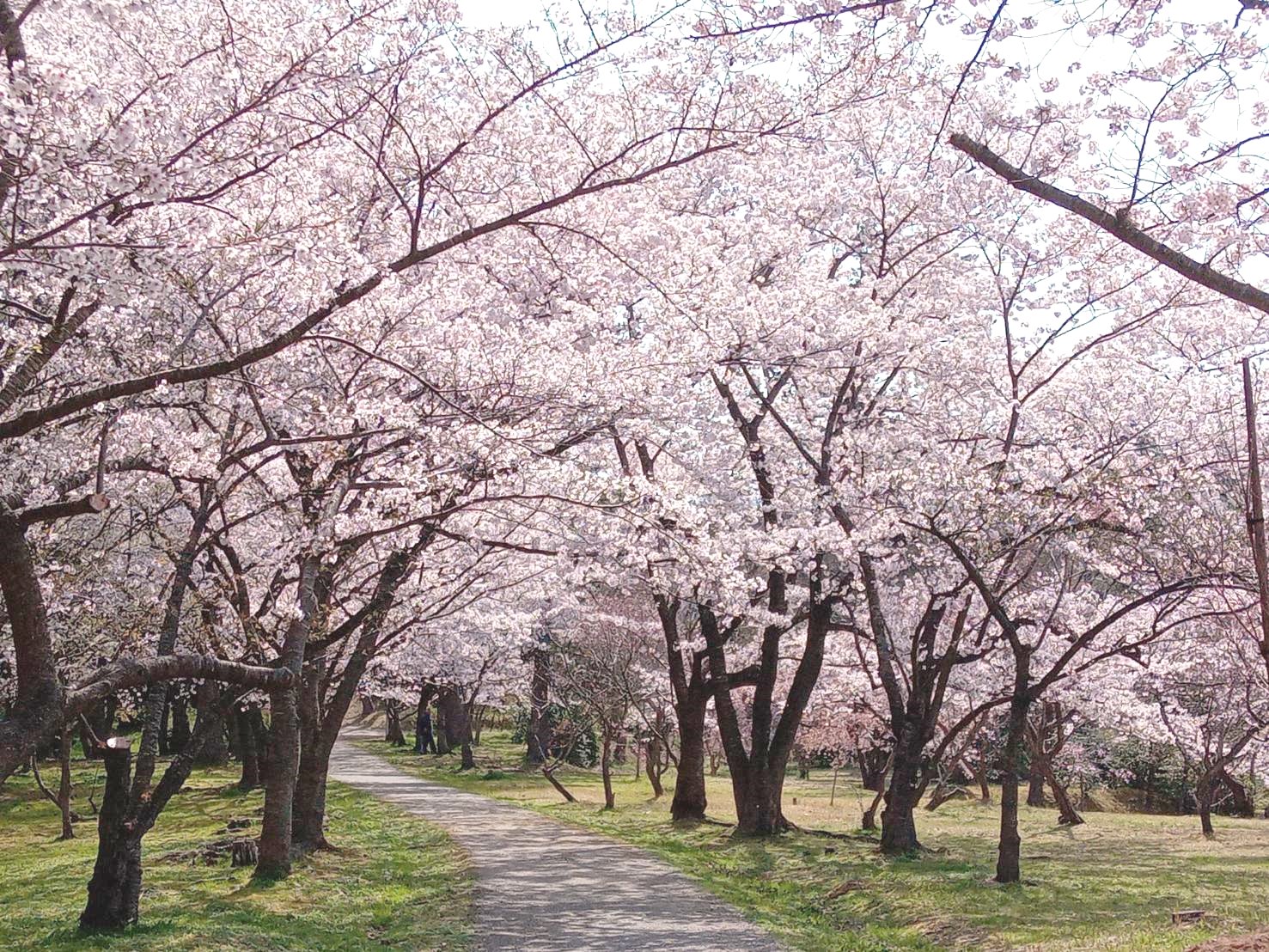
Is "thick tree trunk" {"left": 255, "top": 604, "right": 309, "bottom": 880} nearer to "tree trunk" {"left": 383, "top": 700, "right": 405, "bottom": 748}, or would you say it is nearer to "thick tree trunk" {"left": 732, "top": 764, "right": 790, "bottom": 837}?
"thick tree trunk" {"left": 732, "top": 764, "right": 790, "bottom": 837}

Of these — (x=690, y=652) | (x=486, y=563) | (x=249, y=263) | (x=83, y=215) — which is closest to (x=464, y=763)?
(x=690, y=652)

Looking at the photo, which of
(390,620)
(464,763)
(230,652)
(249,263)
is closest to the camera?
(249,263)

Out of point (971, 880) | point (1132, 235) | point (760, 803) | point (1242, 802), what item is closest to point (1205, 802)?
point (760, 803)

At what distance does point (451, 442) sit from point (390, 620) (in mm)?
6671

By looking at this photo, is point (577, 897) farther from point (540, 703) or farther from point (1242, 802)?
A: point (1242, 802)

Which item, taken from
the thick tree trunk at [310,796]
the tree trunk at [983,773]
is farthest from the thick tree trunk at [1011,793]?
the tree trunk at [983,773]

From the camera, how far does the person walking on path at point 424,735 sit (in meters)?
38.9

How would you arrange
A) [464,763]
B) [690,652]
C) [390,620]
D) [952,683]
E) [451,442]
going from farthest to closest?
[464,763] → [952,683] → [690,652] → [390,620] → [451,442]

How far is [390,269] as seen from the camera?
18.3 feet

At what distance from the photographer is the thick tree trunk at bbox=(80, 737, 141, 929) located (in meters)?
8.84

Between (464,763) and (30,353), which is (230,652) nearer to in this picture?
(30,353)

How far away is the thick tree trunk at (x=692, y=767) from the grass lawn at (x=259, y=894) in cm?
458

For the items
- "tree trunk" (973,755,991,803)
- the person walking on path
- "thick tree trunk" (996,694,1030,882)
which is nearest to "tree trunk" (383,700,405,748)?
the person walking on path

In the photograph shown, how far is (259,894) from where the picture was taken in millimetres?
10914
